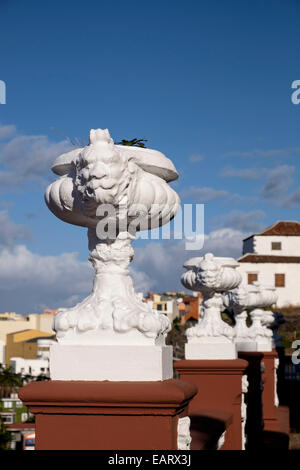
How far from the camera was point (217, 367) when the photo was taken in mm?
6086

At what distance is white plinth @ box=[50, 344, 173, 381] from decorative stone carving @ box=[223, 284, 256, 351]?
6.04 m

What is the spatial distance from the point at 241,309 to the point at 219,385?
3.35m

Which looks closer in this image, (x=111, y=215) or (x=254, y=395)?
(x=111, y=215)

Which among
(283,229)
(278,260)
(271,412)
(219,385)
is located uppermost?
(283,229)

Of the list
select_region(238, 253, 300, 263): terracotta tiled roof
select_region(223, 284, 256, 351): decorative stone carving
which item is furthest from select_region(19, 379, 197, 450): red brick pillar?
select_region(238, 253, 300, 263): terracotta tiled roof

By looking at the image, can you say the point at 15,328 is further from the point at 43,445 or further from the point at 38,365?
the point at 43,445

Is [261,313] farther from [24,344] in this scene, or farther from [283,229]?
[24,344]

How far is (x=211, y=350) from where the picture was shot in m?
6.20

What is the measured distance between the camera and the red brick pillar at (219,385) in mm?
6055

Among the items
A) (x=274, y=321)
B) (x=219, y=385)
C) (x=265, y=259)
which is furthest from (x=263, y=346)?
(x=265, y=259)

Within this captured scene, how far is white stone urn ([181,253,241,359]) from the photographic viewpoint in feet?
20.1

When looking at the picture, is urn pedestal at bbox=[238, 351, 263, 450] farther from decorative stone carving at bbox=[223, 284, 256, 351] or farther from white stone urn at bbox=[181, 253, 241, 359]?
white stone urn at bbox=[181, 253, 241, 359]

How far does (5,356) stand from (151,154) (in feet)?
258

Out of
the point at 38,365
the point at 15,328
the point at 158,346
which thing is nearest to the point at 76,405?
the point at 158,346
